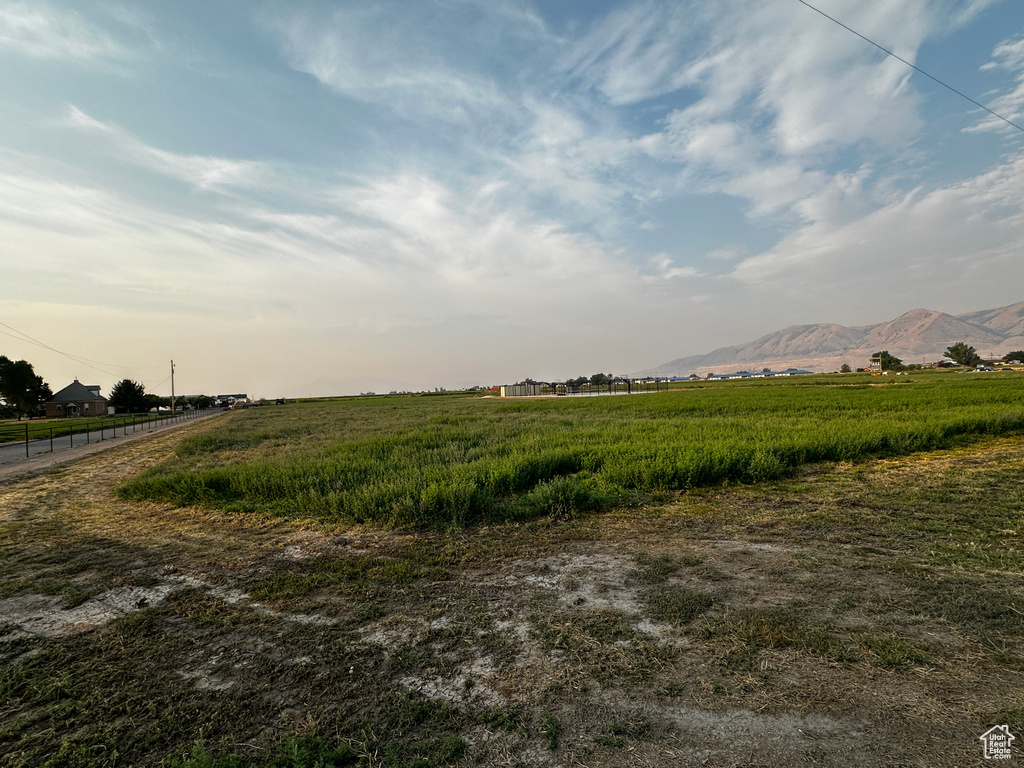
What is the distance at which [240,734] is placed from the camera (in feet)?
8.87

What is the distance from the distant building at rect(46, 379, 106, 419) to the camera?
74.6 meters

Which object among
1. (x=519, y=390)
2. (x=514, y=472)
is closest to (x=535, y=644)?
(x=514, y=472)

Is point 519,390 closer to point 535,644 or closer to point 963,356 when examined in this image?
point 535,644

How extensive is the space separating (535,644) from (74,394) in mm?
105541

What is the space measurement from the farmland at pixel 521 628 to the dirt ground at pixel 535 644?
0.02 m

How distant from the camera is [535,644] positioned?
358 cm

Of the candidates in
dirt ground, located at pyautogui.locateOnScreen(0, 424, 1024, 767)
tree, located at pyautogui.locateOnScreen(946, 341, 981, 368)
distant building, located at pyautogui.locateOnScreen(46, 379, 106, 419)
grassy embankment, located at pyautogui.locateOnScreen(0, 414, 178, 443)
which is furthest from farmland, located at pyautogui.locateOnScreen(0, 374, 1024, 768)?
tree, located at pyautogui.locateOnScreen(946, 341, 981, 368)

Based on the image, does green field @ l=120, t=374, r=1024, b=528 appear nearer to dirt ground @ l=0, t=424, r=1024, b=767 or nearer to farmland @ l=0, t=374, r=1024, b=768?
farmland @ l=0, t=374, r=1024, b=768

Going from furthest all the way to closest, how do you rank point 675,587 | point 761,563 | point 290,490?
point 290,490 < point 761,563 < point 675,587

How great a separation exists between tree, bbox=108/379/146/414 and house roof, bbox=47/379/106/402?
3624mm

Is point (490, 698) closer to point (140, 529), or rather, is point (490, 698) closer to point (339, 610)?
point (339, 610)

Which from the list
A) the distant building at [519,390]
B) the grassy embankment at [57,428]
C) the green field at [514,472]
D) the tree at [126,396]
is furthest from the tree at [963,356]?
the tree at [126,396]

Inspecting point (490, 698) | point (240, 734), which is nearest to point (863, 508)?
point (490, 698)

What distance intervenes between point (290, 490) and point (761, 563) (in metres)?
8.41
